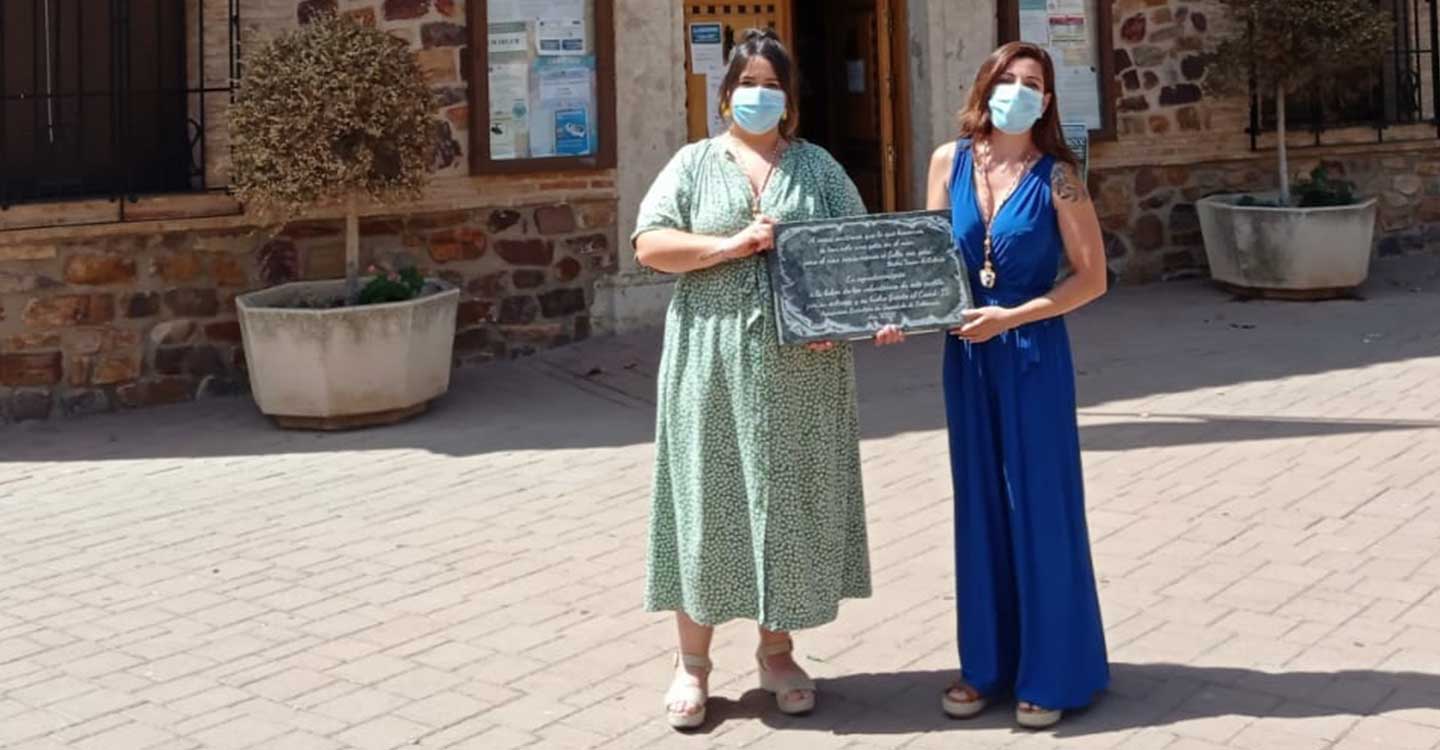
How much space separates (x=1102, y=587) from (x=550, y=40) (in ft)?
18.0

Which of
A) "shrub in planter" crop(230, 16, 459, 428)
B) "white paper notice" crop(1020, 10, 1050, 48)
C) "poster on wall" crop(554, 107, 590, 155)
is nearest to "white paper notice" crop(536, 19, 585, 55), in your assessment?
"poster on wall" crop(554, 107, 590, 155)

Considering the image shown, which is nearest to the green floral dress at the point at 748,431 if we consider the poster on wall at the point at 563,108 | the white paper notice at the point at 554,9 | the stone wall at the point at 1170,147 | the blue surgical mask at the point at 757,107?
the blue surgical mask at the point at 757,107

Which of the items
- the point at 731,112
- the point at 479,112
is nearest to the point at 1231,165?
the point at 479,112

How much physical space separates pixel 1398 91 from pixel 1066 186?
379 inches

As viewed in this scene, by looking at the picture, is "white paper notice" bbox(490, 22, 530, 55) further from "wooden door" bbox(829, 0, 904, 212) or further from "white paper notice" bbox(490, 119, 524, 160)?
→ "wooden door" bbox(829, 0, 904, 212)

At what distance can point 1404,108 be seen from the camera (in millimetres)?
12906

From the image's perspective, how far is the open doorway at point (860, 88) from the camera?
38.0 ft

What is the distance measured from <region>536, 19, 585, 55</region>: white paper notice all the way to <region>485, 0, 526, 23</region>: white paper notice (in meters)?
0.13

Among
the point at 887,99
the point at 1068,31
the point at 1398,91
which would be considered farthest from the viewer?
the point at 1398,91

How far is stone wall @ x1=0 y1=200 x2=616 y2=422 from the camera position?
28.5 ft

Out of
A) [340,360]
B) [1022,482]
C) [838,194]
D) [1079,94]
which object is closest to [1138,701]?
[1022,482]

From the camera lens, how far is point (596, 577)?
19.1ft

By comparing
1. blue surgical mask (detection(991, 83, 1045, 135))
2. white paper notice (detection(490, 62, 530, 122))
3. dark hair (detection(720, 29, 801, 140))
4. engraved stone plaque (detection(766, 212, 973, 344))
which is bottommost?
engraved stone plaque (detection(766, 212, 973, 344))

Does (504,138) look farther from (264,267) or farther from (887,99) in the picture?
(887,99)
